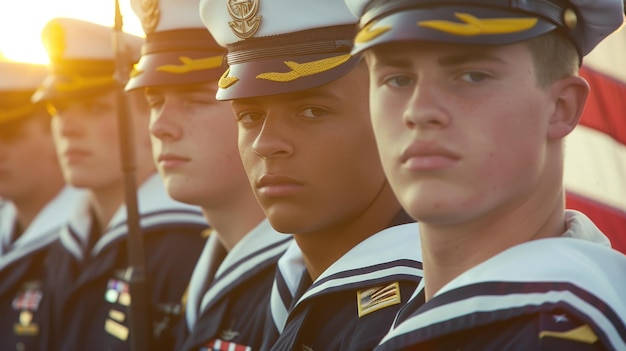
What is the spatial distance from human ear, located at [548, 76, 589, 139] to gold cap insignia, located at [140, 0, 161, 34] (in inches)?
102

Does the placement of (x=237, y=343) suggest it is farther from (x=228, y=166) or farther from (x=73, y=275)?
(x=73, y=275)

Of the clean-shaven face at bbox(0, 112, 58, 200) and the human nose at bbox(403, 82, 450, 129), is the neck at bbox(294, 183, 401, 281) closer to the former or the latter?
the human nose at bbox(403, 82, 450, 129)

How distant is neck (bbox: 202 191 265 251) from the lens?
496cm

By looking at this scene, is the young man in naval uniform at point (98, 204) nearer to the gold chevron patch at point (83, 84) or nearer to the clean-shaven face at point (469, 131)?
the gold chevron patch at point (83, 84)

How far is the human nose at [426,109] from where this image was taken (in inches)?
105

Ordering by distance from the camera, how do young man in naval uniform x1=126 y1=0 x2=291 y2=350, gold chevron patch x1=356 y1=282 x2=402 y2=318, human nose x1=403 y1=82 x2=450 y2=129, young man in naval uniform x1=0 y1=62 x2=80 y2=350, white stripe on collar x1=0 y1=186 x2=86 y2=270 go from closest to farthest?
human nose x1=403 y1=82 x2=450 y2=129 → gold chevron patch x1=356 y1=282 x2=402 y2=318 → young man in naval uniform x1=126 y1=0 x2=291 y2=350 → young man in naval uniform x1=0 y1=62 x2=80 y2=350 → white stripe on collar x1=0 y1=186 x2=86 y2=270

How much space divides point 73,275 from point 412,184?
451 cm

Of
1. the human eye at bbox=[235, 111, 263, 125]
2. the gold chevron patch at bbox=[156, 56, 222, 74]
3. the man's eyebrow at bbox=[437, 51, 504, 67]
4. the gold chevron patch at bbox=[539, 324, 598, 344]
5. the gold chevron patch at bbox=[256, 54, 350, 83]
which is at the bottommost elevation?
the gold chevron patch at bbox=[539, 324, 598, 344]

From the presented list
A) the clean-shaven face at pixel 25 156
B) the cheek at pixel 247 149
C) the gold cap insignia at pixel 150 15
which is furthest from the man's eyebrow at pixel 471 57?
the clean-shaven face at pixel 25 156

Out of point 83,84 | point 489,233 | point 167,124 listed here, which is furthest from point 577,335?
point 83,84

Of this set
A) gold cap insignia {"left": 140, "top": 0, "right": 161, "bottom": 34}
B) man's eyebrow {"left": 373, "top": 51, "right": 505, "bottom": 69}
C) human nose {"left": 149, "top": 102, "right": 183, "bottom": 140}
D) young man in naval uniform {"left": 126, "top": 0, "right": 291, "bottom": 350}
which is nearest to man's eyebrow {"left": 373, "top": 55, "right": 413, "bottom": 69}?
man's eyebrow {"left": 373, "top": 51, "right": 505, "bottom": 69}

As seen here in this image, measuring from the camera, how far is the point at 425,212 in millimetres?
2729

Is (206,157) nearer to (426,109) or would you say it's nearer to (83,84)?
(83,84)

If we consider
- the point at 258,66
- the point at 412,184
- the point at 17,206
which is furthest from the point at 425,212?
the point at 17,206
